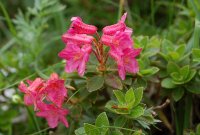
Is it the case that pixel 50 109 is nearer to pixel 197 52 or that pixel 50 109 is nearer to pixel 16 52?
pixel 197 52

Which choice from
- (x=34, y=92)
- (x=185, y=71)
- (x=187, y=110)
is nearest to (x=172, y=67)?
(x=185, y=71)

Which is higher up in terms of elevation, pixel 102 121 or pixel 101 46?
pixel 101 46

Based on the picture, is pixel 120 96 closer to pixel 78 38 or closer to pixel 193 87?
pixel 78 38

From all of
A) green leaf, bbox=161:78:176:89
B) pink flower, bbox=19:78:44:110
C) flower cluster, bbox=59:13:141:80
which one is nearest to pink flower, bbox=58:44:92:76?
flower cluster, bbox=59:13:141:80

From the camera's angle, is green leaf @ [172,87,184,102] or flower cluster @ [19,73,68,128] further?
green leaf @ [172,87,184,102]

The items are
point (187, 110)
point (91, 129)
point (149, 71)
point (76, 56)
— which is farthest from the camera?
point (187, 110)

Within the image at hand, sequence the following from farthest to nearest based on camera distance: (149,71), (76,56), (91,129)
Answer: (149,71) < (76,56) < (91,129)

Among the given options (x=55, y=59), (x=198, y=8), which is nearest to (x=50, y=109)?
(x=198, y=8)

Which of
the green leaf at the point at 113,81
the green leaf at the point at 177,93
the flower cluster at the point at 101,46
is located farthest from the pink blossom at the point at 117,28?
the green leaf at the point at 177,93

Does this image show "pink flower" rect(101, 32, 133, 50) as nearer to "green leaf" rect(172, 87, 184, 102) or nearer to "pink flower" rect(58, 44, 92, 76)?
"pink flower" rect(58, 44, 92, 76)
